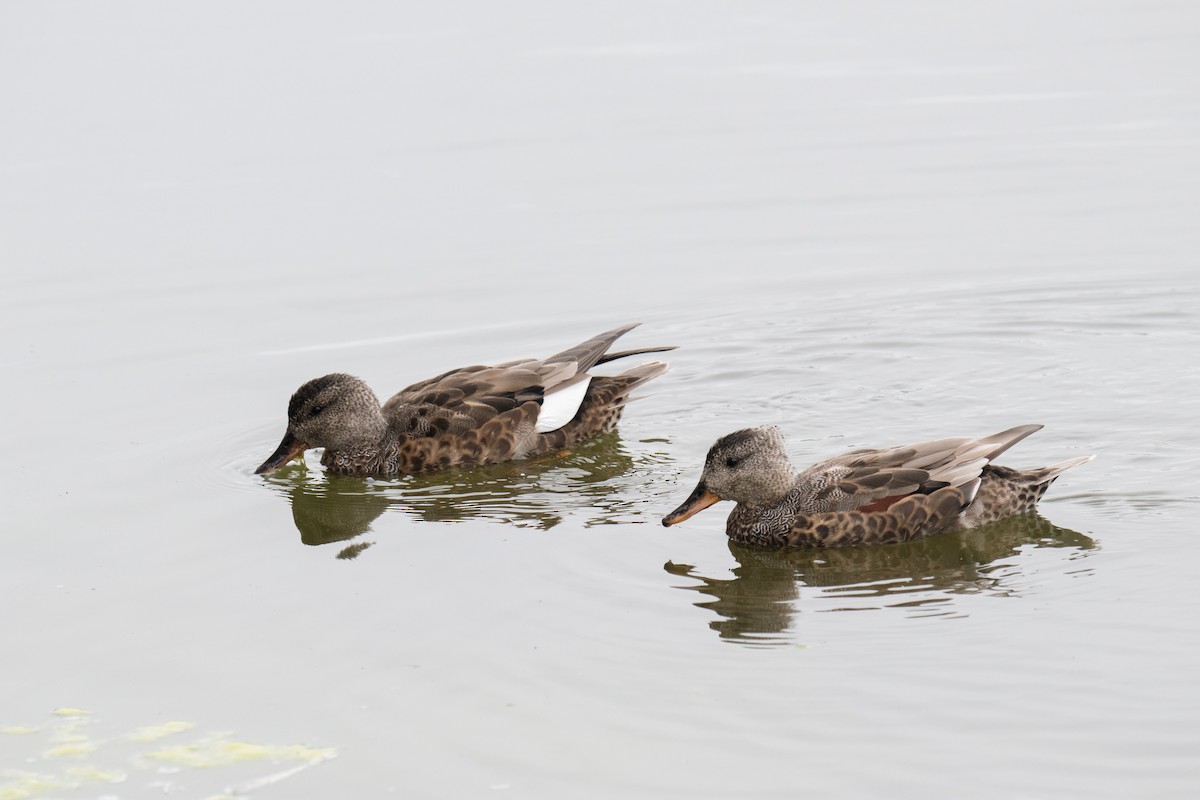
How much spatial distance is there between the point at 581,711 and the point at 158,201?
12.0m

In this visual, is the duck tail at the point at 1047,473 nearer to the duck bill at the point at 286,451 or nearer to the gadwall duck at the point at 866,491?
the gadwall duck at the point at 866,491

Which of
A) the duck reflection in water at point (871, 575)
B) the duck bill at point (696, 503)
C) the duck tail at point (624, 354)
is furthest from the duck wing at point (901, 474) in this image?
the duck tail at point (624, 354)

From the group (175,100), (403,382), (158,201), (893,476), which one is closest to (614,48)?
(175,100)

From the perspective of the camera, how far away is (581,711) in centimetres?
766

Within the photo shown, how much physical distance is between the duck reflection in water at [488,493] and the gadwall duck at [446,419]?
0.11 metres

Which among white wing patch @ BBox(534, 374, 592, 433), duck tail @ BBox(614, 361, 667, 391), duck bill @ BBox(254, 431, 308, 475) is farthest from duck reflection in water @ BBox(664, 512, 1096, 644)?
duck bill @ BBox(254, 431, 308, 475)

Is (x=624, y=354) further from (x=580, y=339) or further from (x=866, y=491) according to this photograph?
(x=866, y=491)

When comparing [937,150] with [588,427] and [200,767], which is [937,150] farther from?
[200,767]

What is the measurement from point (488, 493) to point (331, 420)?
4.12 feet

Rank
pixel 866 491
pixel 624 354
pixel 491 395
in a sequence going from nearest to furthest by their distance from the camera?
1. pixel 866 491
2. pixel 491 395
3. pixel 624 354

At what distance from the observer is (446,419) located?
11781 millimetres

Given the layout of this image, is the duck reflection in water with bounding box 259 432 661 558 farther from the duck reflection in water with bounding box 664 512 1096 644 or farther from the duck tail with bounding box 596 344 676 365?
the duck reflection in water with bounding box 664 512 1096 644

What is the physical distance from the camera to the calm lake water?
7539 mm

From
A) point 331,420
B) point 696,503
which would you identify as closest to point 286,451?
point 331,420
